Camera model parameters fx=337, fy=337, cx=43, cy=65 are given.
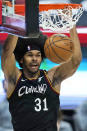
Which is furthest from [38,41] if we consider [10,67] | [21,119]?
[21,119]

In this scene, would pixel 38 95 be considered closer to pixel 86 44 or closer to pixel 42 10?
pixel 42 10

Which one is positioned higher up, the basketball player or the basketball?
the basketball

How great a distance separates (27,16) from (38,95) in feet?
1.72

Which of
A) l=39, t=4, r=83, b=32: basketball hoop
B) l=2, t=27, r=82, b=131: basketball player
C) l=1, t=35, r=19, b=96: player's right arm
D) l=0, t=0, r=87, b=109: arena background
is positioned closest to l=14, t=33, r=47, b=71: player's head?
l=2, t=27, r=82, b=131: basketball player

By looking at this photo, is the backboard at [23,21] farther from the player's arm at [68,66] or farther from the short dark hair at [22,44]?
the player's arm at [68,66]

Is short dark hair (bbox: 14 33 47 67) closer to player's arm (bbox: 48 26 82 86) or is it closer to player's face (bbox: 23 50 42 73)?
player's face (bbox: 23 50 42 73)

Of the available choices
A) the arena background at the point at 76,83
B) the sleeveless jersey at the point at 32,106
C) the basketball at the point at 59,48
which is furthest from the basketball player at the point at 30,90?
the arena background at the point at 76,83

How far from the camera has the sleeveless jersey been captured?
2070 mm

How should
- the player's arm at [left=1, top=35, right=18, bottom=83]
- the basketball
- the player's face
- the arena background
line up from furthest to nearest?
the arena background → the basketball → the player's face → the player's arm at [left=1, top=35, right=18, bottom=83]

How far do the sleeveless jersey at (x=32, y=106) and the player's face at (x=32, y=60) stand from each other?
0.07 metres

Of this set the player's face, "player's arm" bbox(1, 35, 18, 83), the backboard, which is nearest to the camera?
the backboard

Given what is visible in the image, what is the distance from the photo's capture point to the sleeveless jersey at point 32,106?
2.07 metres

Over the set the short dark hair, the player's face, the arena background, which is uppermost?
the short dark hair

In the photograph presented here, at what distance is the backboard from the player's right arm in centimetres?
9
